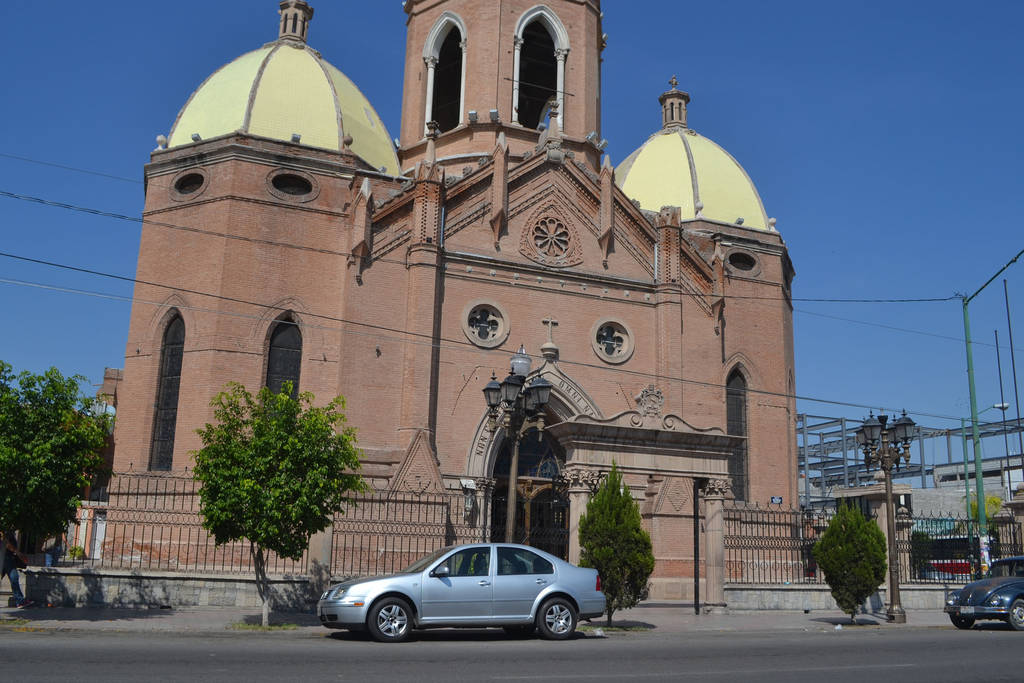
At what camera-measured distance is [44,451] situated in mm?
17062

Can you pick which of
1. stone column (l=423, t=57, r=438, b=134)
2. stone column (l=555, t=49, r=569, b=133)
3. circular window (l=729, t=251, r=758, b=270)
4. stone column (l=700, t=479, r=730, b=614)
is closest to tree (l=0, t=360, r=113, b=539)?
stone column (l=700, t=479, r=730, b=614)

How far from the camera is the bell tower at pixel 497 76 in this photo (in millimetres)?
32781

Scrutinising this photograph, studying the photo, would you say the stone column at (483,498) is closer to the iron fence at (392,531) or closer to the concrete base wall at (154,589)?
the iron fence at (392,531)

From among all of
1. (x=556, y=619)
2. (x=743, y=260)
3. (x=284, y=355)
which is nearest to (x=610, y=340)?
(x=743, y=260)

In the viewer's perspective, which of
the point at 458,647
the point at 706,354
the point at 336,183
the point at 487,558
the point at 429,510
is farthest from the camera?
the point at 706,354

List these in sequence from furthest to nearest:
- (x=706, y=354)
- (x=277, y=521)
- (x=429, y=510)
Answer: (x=706, y=354), (x=429, y=510), (x=277, y=521)

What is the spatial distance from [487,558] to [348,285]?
13850 millimetres

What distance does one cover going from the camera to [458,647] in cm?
1292

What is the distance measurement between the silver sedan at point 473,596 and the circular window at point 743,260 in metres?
20.8

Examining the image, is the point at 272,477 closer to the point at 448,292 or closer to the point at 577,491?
the point at 577,491

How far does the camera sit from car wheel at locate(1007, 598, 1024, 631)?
18.0 metres

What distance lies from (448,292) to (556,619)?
47.8ft

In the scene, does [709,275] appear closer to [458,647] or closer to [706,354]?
[706,354]

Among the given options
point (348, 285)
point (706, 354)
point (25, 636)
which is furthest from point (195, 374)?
point (706, 354)
